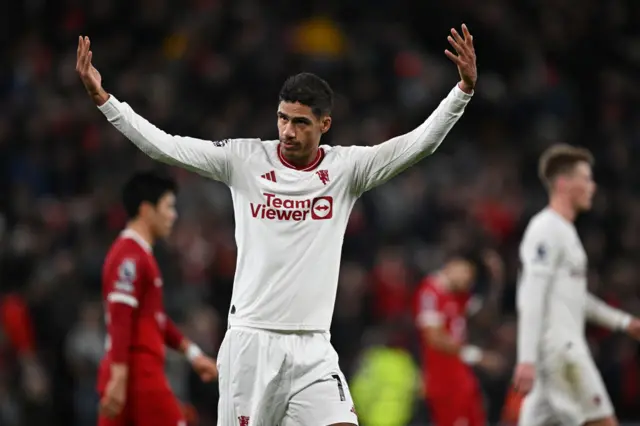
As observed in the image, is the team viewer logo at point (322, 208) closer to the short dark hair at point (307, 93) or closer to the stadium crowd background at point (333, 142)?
the short dark hair at point (307, 93)

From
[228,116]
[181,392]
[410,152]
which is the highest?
[228,116]

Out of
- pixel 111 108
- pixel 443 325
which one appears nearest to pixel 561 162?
pixel 443 325

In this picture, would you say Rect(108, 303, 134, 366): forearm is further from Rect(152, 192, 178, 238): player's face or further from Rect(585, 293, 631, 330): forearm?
Rect(585, 293, 631, 330): forearm

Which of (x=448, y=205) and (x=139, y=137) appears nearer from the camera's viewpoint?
(x=139, y=137)

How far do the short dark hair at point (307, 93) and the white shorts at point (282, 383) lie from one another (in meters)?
1.00

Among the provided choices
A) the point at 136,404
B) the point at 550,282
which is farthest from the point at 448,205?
the point at 136,404

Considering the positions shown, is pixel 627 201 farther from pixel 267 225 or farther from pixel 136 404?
pixel 267 225

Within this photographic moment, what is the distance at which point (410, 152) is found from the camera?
5.83 m

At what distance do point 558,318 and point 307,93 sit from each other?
3208mm

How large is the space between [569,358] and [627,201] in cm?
797

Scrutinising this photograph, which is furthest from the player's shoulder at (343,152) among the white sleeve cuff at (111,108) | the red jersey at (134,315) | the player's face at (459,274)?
the player's face at (459,274)

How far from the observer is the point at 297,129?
584 centimetres

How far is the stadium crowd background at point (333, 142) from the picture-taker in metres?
12.7

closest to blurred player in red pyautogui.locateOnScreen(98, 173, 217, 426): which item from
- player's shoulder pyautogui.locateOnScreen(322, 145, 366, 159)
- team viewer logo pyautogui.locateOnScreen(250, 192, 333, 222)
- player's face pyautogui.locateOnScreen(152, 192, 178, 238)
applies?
player's face pyautogui.locateOnScreen(152, 192, 178, 238)
